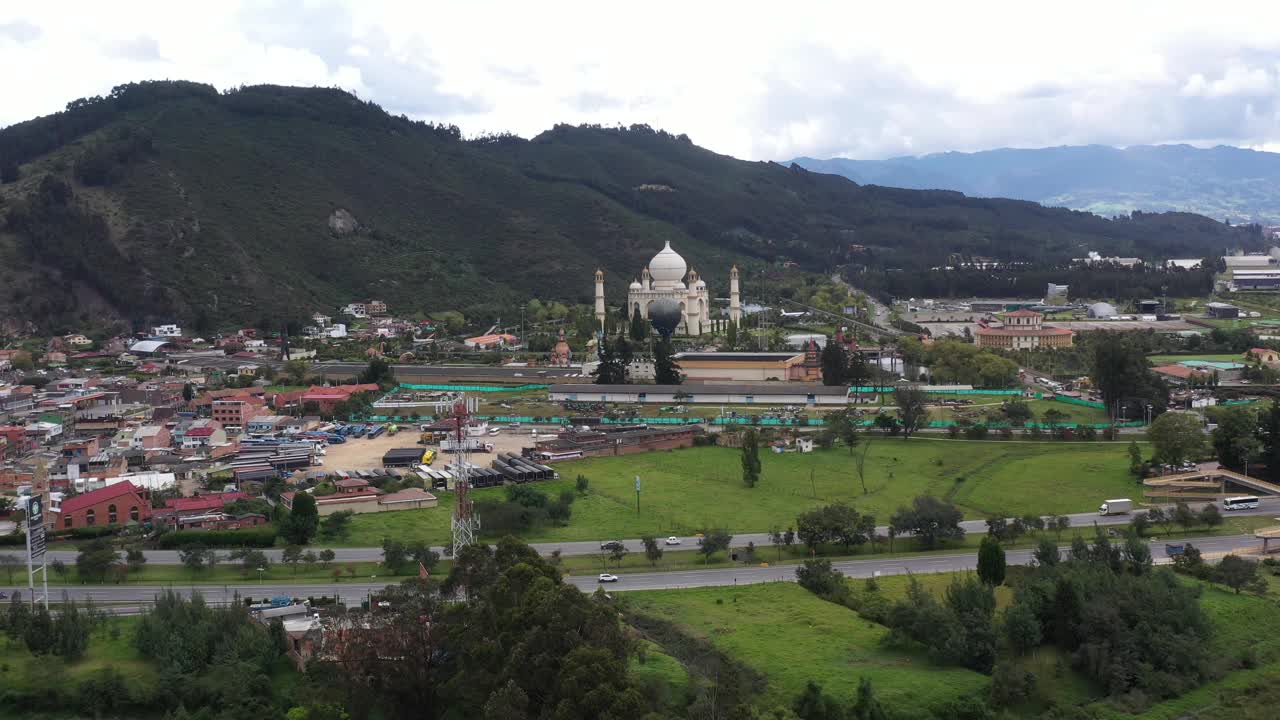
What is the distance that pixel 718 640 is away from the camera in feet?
60.8

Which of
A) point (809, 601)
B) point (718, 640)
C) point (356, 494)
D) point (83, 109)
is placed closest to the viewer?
point (718, 640)

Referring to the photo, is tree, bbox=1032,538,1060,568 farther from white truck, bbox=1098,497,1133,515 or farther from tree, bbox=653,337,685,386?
tree, bbox=653,337,685,386

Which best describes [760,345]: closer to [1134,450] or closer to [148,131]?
[1134,450]

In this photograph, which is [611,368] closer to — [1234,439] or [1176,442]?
[1176,442]

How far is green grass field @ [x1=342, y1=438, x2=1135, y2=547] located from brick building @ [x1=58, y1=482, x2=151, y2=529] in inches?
198

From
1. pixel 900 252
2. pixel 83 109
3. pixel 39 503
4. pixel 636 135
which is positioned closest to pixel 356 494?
pixel 39 503

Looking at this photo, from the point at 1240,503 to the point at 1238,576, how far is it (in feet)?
21.2

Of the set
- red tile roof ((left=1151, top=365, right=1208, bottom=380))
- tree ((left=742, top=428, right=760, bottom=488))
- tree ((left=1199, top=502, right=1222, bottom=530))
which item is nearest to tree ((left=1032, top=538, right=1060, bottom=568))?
tree ((left=1199, top=502, right=1222, bottom=530))

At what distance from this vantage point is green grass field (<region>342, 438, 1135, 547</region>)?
85.7ft

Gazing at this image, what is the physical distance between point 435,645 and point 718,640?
4.43 meters

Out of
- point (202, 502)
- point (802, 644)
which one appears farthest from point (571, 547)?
point (202, 502)

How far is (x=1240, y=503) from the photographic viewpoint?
26.4 m

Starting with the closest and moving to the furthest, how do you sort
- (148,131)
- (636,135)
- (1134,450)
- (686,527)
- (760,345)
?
(686,527)
(1134,450)
(760,345)
(148,131)
(636,135)


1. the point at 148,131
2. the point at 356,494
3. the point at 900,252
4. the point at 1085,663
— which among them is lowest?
the point at 1085,663
